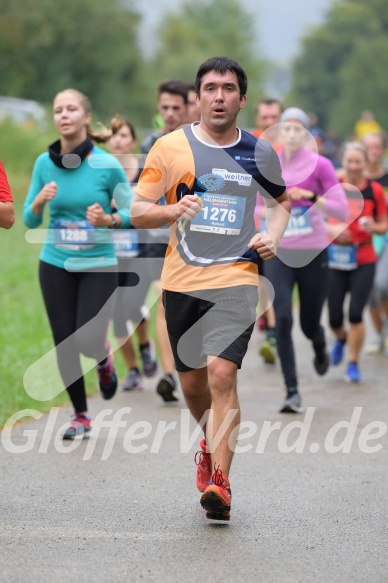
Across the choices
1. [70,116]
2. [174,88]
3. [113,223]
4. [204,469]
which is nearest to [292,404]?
[113,223]

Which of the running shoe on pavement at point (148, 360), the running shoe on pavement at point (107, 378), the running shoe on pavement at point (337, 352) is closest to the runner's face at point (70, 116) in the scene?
the running shoe on pavement at point (107, 378)

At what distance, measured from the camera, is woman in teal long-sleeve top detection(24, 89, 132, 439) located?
7910mm

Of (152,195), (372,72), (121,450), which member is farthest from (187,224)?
(372,72)

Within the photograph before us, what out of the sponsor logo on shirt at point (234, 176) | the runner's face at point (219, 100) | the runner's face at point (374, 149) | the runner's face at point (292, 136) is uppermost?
the runner's face at point (219, 100)

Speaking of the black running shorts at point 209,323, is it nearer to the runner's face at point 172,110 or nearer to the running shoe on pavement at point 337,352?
the runner's face at point 172,110

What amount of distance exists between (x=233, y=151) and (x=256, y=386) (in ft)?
16.0

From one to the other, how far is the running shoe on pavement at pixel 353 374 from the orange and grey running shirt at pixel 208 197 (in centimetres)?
497

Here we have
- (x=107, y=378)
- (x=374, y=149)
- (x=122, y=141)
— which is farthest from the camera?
(x=374, y=149)

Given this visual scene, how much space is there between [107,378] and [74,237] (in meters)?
1.13

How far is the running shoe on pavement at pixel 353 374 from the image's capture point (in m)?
11.0

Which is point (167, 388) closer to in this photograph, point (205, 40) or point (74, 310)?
point (74, 310)

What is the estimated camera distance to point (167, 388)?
9531 mm

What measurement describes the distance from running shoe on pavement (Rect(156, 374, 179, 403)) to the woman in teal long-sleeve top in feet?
4.89

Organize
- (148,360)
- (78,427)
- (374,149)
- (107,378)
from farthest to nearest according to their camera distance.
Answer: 1. (374,149)
2. (148,360)
3. (107,378)
4. (78,427)
